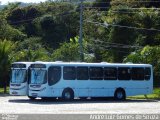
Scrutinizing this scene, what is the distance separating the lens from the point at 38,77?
3238cm

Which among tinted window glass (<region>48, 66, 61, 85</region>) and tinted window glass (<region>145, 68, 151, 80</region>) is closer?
tinted window glass (<region>48, 66, 61, 85</region>)

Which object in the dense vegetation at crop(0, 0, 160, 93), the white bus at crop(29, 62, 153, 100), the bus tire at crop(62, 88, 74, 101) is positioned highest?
the dense vegetation at crop(0, 0, 160, 93)

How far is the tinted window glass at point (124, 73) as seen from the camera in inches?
1406

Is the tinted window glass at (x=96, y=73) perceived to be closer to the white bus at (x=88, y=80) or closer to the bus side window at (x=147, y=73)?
the white bus at (x=88, y=80)

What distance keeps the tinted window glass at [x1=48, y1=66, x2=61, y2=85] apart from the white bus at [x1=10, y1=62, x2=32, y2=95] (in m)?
1.94

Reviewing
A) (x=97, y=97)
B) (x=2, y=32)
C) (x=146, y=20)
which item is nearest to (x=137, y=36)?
(x=146, y=20)

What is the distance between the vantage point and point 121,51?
6156 cm

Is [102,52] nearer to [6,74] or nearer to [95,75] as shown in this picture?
[6,74]

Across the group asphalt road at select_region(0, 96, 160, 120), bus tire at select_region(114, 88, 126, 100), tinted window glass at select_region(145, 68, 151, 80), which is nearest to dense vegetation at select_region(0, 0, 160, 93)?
tinted window glass at select_region(145, 68, 151, 80)

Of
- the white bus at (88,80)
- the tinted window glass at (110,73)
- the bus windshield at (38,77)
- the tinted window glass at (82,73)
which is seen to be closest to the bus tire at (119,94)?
the white bus at (88,80)

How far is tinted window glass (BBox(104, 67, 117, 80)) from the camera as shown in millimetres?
35128

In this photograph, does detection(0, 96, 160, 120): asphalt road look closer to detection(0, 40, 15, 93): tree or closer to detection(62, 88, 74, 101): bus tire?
detection(62, 88, 74, 101): bus tire

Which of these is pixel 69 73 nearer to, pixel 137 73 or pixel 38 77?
pixel 38 77

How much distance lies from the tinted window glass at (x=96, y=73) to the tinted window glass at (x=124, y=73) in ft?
5.15
